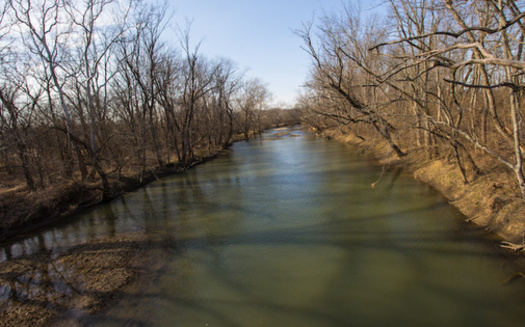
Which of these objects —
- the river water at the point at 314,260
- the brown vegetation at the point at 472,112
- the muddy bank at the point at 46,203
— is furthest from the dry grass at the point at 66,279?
the brown vegetation at the point at 472,112

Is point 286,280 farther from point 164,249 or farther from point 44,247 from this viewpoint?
point 44,247

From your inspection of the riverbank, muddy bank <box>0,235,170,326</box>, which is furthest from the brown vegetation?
muddy bank <box>0,235,170,326</box>

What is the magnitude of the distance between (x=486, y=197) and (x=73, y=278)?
10457 mm

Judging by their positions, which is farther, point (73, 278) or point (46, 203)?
point (46, 203)

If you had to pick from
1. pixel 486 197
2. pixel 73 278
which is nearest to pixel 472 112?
pixel 486 197

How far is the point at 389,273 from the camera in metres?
5.22

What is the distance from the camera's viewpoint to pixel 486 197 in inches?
271

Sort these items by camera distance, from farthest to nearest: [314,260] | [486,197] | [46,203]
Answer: [46,203] → [486,197] → [314,260]

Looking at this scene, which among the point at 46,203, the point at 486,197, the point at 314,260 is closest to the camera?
the point at 314,260

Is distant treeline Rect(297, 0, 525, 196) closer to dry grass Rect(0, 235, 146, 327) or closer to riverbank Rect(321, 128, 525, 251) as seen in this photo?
riverbank Rect(321, 128, 525, 251)

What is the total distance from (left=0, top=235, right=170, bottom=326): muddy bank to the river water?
1.65ft

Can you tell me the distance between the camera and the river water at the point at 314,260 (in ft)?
14.3

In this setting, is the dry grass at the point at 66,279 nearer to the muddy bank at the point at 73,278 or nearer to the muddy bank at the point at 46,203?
the muddy bank at the point at 73,278

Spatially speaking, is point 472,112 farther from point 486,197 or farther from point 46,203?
point 46,203
